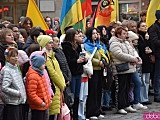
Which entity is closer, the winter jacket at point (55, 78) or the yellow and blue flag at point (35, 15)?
the winter jacket at point (55, 78)

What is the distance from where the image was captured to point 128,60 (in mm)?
9016

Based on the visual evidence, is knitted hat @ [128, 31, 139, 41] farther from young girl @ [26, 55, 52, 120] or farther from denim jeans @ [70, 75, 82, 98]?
young girl @ [26, 55, 52, 120]

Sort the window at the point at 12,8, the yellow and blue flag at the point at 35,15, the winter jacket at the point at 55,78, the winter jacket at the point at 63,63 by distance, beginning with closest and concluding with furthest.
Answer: the winter jacket at the point at 55,78
the winter jacket at the point at 63,63
the yellow and blue flag at the point at 35,15
the window at the point at 12,8

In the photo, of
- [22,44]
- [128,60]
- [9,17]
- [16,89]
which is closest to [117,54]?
[128,60]

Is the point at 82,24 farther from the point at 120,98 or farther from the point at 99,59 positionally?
the point at 120,98

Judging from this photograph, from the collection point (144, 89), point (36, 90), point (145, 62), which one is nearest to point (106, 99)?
point (144, 89)

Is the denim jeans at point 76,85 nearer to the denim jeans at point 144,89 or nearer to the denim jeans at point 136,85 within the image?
the denim jeans at point 136,85

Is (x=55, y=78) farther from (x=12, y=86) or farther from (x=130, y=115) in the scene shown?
(x=130, y=115)

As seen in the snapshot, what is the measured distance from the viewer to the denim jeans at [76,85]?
8.01 metres

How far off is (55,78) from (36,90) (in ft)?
1.81

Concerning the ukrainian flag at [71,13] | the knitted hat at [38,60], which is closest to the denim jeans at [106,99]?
the ukrainian flag at [71,13]

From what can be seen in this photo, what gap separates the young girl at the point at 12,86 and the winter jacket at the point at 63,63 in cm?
108

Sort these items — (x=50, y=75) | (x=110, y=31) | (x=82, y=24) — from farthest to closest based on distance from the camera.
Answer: (x=110, y=31)
(x=82, y=24)
(x=50, y=75)

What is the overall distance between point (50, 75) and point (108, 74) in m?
2.06
